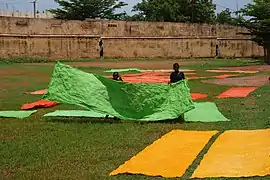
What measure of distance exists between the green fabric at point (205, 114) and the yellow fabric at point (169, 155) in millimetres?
1595

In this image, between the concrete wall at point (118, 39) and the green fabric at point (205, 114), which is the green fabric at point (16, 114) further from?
the concrete wall at point (118, 39)

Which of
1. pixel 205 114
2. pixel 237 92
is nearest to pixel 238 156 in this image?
pixel 205 114

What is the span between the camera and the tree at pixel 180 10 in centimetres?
5209

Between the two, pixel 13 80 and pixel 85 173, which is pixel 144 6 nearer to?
pixel 13 80

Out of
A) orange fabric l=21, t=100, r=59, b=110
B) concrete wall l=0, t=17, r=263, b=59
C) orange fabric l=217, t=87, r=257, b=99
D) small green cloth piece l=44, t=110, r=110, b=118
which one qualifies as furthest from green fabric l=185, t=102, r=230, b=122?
concrete wall l=0, t=17, r=263, b=59

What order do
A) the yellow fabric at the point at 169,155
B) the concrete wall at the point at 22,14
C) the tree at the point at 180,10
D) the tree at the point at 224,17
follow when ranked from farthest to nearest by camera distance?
the tree at the point at 224,17 < the tree at the point at 180,10 < the concrete wall at the point at 22,14 < the yellow fabric at the point at 169,155

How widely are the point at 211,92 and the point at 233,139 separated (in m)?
8.08

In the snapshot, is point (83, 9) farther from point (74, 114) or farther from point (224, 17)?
point (74, 114)

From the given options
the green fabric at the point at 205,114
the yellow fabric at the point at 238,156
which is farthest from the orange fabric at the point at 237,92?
the yellow fabric at the point at 238,156

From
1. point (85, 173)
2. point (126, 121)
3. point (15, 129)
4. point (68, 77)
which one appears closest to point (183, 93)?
point (126, 121)

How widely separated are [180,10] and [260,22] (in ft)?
71.9

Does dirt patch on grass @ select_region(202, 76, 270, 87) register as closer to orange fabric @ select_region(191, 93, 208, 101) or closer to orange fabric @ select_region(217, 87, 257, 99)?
orange fabric @ select_region(217, 87, 257, 99)

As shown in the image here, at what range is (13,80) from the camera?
2038 centimetres

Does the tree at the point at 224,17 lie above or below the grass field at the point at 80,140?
Result: above
